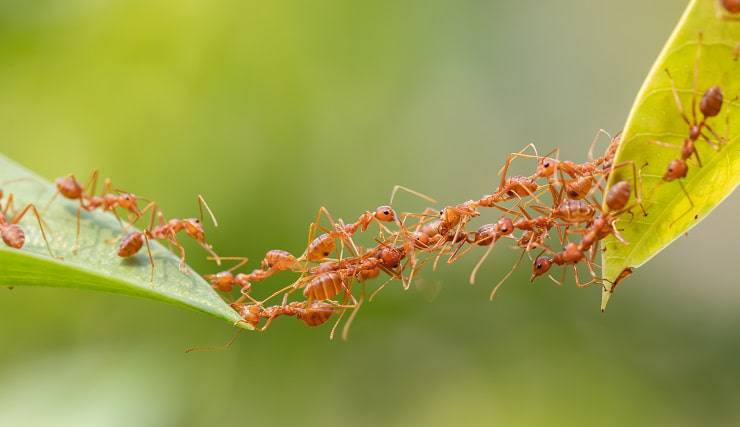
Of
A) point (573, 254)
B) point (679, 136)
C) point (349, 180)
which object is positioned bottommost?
point (349, 180)

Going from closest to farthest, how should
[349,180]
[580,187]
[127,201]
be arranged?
[580,187]
[127,201]
[349,180]

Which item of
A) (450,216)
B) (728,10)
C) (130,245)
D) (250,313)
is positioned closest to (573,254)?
(450,216)

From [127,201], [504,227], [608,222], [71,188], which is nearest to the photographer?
[608,222]

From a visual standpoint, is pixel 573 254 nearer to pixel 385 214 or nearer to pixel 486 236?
pixel 486 236

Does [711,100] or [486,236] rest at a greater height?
[711,100]

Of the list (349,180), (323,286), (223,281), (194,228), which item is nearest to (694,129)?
(323,286)

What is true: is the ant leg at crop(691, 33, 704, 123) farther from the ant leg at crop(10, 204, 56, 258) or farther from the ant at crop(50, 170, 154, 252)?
the ant leg at crop(10, 204, 56, 258)

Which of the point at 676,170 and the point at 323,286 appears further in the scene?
the point at 323,286
